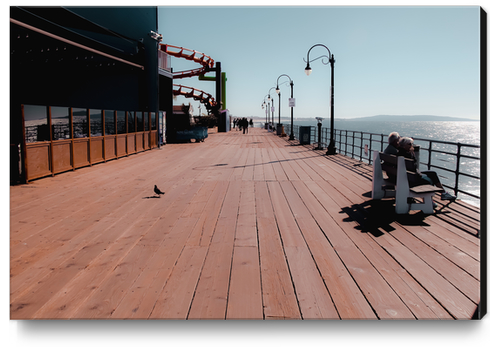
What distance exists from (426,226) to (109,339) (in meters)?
4.15

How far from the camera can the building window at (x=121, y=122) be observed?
46.7ft

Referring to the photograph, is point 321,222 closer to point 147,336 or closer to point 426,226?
point 426,226

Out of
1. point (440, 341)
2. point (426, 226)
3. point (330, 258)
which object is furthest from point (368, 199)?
point (440, 341)

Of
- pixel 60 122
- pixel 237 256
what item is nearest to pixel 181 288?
pixel 237 256

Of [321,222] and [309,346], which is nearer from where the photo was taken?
[309,346]

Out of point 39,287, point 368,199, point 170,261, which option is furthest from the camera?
point 368,199

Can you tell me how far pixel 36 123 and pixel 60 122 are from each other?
1085 mm

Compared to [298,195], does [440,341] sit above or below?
below

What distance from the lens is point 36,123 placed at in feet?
30.0

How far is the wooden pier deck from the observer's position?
295 centimetres

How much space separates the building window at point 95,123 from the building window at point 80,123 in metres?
0.37

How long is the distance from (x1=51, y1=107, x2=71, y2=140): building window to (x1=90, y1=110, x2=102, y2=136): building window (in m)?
1.32

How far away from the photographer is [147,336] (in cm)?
279

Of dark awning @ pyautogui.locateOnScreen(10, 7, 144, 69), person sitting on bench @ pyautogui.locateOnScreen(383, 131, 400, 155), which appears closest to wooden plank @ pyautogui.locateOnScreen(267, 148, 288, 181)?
person sitting on bench @ pyautogui.locateOnScreen(383, 131, 400, 155)
